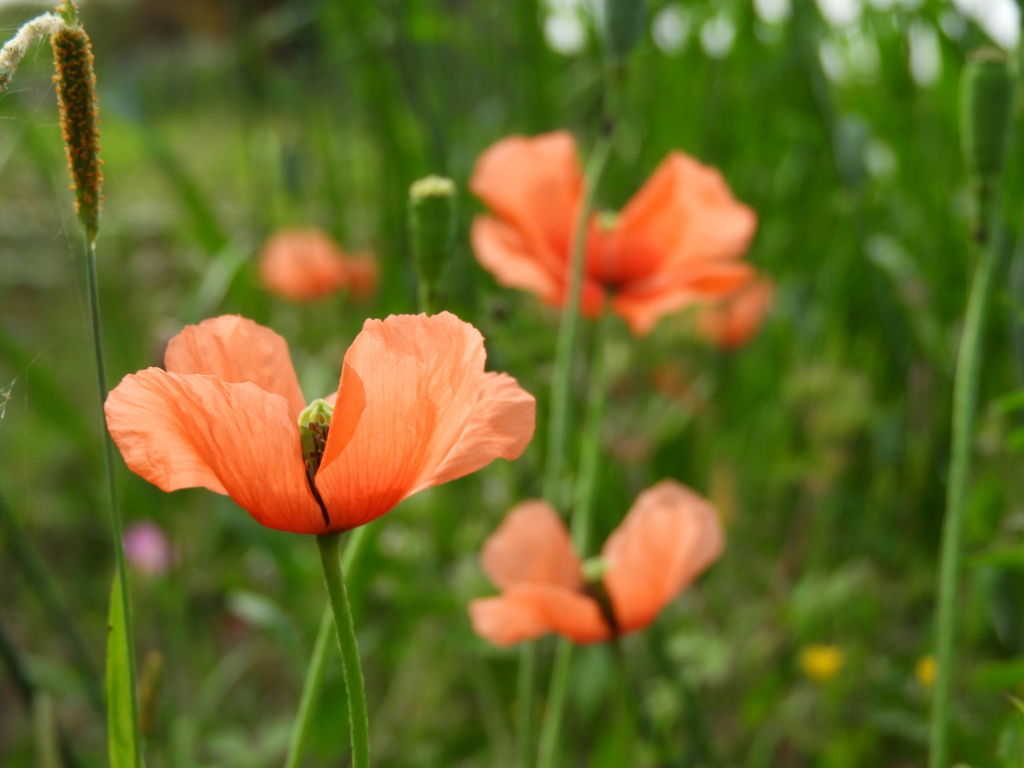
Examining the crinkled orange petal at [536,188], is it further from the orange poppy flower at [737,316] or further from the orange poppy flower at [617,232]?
the orange poppy flower at [737,316]

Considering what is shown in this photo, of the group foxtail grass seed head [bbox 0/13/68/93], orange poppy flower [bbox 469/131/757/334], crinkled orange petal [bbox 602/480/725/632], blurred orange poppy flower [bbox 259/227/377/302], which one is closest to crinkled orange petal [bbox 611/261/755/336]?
orange poppy flower [bbox 469/131/757/334]

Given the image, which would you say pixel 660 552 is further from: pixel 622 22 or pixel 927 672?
pixel 927 672

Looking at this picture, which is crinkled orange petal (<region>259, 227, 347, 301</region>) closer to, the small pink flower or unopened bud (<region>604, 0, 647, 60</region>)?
the small pink flower

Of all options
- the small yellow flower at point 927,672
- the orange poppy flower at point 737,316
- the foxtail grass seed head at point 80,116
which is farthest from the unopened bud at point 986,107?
the orange poppy flower at point 737,316

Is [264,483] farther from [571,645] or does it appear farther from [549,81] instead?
[549,81]

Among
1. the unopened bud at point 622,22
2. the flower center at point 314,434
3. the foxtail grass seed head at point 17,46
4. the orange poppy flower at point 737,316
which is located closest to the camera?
the foxtail grass seed head at point 17,46
